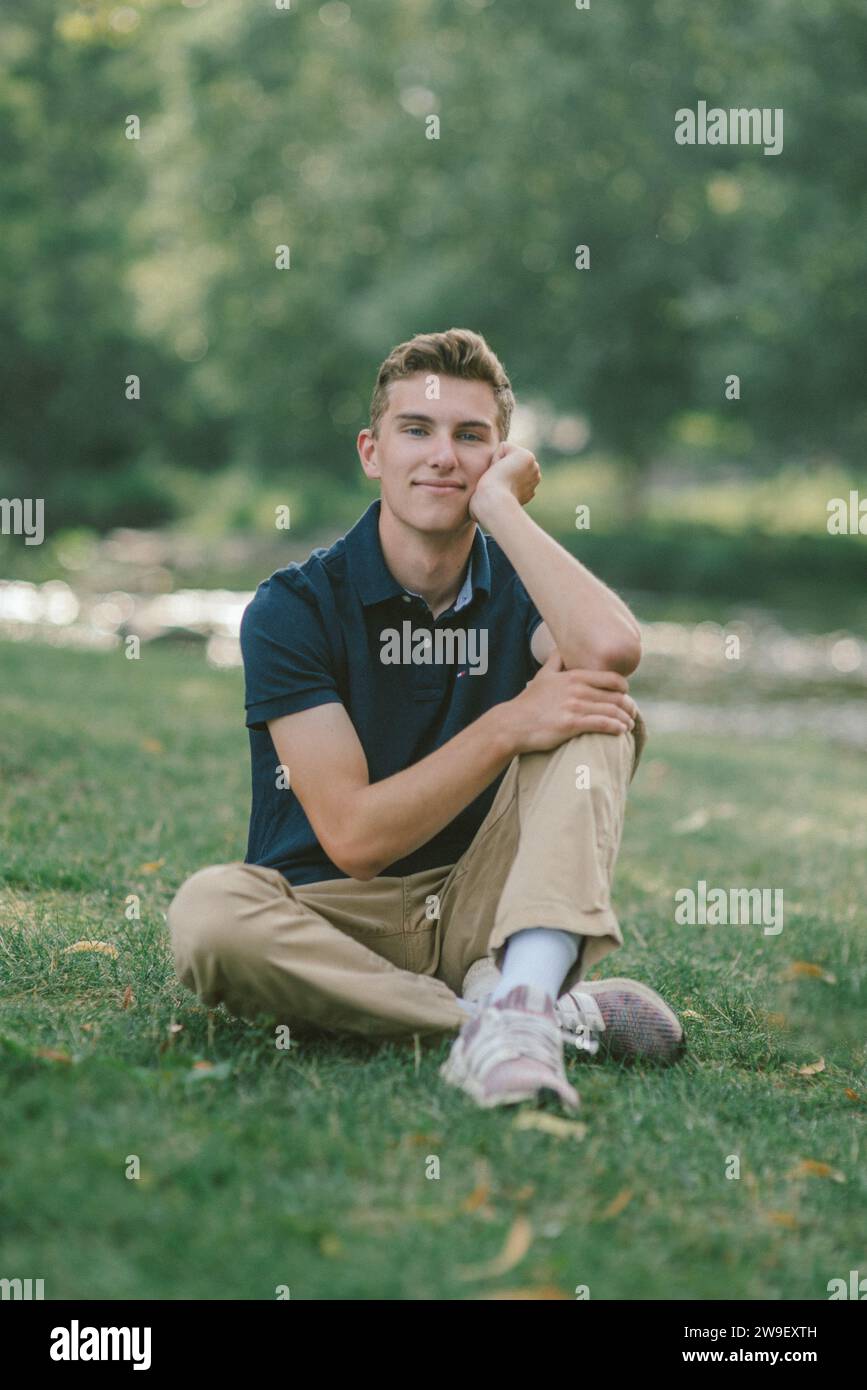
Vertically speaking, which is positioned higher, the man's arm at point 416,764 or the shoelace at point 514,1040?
the man's arm at point 416,764

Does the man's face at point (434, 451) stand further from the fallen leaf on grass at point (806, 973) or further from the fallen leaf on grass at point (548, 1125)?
the fallen leaf on grass at point (806, 973)

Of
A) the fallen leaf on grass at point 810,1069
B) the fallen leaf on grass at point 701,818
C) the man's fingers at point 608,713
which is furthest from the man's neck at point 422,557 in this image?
the fallen leaf on grass at point 701,818

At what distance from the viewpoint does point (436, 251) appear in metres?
26.8

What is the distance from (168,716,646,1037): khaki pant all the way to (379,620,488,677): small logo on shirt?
311mm

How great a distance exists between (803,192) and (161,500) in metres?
17.5

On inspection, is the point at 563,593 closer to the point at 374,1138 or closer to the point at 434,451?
the point at 434,451

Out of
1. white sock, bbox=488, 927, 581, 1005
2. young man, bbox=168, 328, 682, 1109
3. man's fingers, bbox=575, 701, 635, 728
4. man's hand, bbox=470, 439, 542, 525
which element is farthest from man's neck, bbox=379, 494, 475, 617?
white sock, bbox=488, 927, 581, 1005

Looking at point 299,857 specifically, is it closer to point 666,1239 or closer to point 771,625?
point 666,1239

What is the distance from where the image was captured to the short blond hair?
3.47 metres

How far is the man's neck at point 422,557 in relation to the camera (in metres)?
3.52

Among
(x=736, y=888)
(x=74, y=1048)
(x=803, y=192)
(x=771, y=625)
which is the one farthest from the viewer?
(x=803, y=192)

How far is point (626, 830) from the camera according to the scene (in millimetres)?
6637

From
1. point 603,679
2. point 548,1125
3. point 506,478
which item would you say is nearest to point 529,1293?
point 548,1125

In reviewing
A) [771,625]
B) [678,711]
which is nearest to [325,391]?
[771,625]
